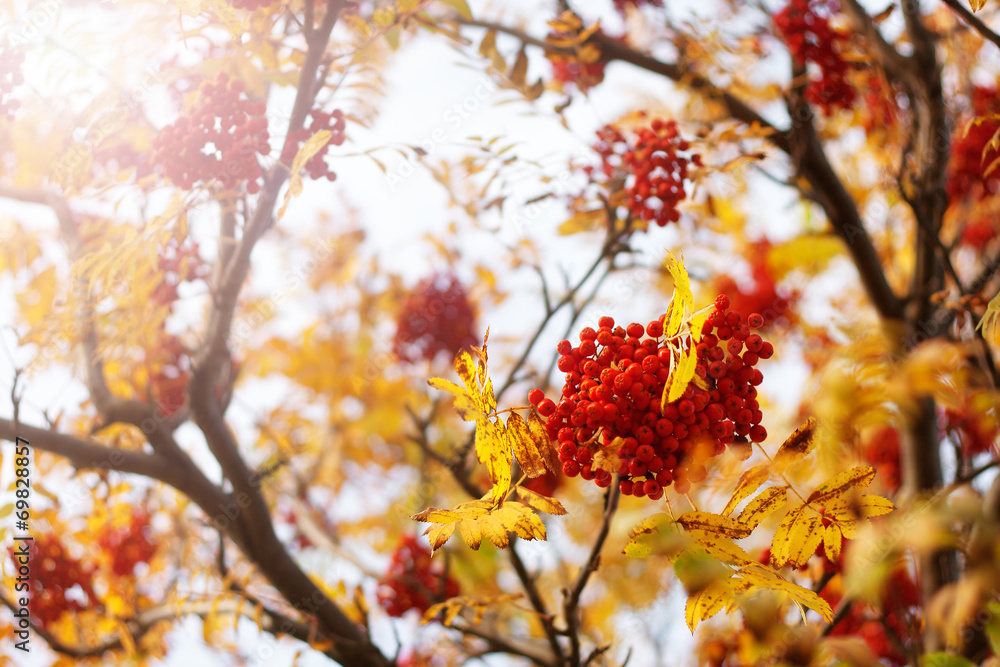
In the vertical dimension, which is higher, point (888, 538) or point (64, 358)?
point (64, 358)

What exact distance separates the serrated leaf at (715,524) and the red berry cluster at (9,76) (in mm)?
2574

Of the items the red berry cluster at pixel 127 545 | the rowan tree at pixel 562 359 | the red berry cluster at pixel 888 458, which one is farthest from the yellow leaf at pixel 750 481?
the red berry cluster at pixel 127 545

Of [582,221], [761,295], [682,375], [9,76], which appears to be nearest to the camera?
[682,375]

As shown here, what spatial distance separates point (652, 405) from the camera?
1315mm

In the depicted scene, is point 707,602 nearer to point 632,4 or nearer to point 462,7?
point 462,7

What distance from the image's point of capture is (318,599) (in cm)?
250

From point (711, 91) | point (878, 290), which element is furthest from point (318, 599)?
point (878, 290)

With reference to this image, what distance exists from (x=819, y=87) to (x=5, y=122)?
3.66 meters

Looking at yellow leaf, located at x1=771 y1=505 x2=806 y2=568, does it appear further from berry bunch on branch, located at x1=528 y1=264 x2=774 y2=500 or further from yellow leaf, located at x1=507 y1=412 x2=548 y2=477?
yellow leaf, located at x1=507 y1=412 x2=548 y2=477

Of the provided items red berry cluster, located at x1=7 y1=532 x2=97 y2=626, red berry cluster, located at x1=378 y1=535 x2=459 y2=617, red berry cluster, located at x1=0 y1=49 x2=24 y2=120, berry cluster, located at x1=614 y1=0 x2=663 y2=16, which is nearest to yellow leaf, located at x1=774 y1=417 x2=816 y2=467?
red berry cluster, located at x1=378 y1=535 x2=459 y2=617

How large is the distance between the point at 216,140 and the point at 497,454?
142 cm

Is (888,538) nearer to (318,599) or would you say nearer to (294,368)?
(318,599)

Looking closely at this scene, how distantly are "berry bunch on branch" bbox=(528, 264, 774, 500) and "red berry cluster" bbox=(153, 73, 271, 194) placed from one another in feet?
3.94

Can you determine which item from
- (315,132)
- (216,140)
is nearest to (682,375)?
(315,132)
